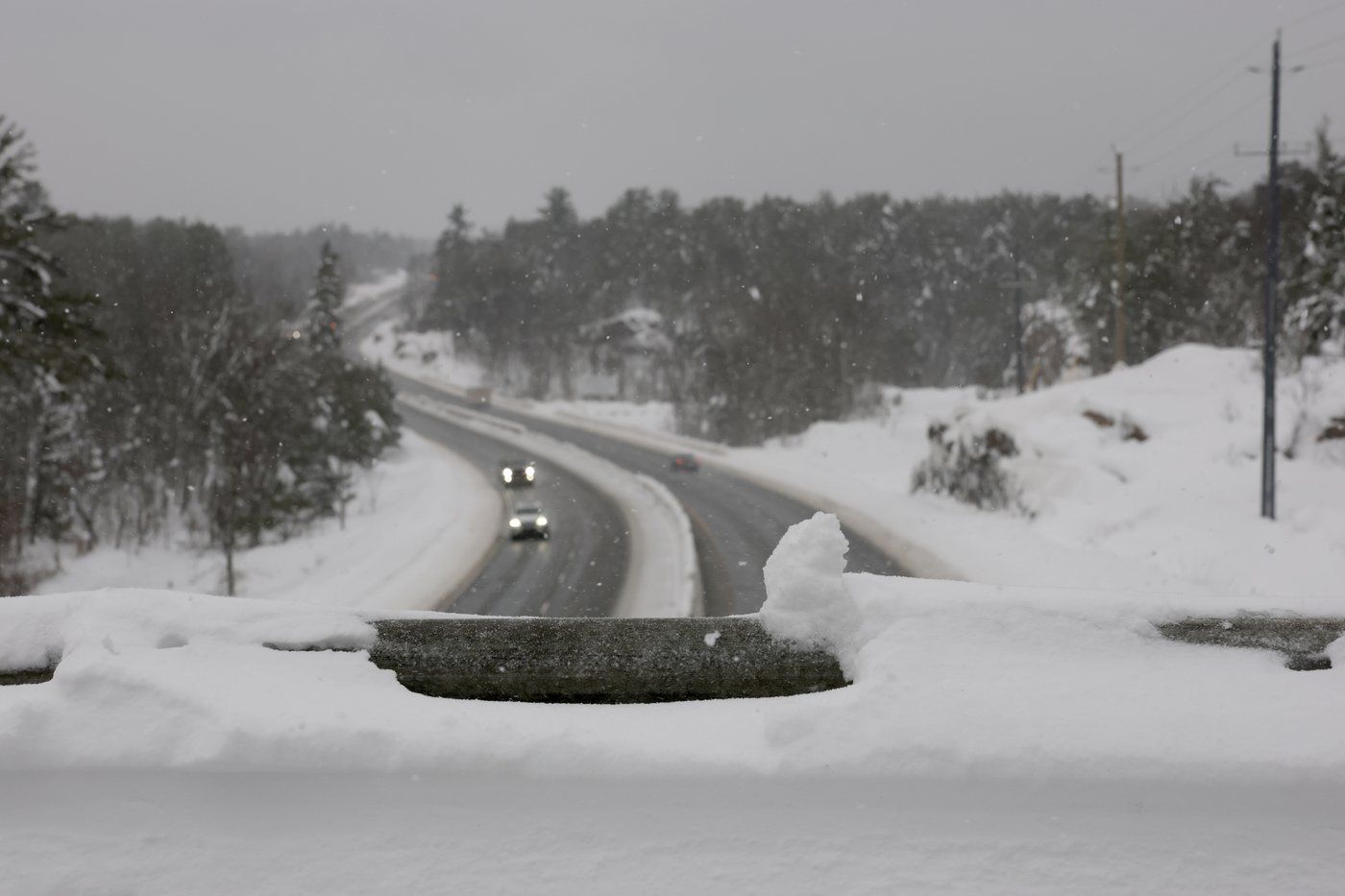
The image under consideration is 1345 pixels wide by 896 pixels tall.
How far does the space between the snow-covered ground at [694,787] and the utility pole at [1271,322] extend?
63.2 feet

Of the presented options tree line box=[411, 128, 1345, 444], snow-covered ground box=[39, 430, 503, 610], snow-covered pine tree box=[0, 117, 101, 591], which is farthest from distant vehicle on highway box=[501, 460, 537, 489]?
tree line box=[411, 128, 1345, 444]

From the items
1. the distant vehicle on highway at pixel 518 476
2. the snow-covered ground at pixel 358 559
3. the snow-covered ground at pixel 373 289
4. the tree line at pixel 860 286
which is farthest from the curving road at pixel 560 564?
the snow-covered ground at pixel 373 289

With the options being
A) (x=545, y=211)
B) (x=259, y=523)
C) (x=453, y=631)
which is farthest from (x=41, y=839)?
(x=545, y=211)

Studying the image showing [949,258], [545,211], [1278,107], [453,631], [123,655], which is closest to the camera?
[123,655]

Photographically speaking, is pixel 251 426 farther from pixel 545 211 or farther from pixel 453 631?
pixel 545 211

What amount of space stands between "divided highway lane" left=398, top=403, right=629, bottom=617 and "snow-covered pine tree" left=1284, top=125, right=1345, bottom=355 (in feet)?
70.1

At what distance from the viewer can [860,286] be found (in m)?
67.6

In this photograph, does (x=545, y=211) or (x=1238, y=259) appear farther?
(x=545, y=211)

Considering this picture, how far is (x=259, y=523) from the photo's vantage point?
109ft

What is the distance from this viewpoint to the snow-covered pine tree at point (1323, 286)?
28.2m

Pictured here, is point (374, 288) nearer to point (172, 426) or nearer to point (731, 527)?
point (172, 426)

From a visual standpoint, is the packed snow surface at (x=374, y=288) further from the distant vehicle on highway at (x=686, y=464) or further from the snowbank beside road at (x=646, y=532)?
the distant vehicle on highway at (x=686, y=464)

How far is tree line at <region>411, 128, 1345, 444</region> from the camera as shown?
47219 millimetres

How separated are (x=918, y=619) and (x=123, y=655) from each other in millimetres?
2818
